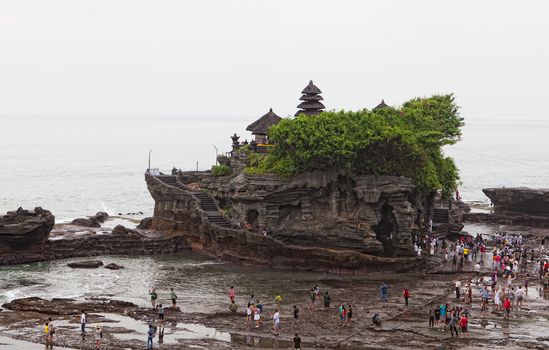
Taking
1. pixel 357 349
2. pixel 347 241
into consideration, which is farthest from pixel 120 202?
pixel 357 349

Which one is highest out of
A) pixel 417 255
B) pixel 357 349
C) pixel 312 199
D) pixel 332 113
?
pixel 332 113

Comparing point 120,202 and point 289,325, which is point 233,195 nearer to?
point 289,325

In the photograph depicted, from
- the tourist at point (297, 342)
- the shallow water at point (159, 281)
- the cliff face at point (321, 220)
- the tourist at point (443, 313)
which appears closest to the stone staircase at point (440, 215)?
the cliff face at point (321, 220)

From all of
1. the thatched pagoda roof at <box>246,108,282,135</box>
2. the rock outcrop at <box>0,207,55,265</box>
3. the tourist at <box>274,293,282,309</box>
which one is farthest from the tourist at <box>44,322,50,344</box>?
the thatched pagoda roof at <box>246,108,282,135</box>

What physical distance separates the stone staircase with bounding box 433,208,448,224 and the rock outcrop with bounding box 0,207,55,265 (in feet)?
108

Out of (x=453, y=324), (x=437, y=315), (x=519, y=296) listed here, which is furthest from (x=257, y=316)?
(x=519, y=296)

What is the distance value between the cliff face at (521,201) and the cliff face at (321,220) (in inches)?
1065

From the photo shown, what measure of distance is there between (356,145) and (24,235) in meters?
26.1

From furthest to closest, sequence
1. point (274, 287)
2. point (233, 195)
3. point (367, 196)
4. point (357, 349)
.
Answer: point (233, 195), point (367, 196), point (274, 287), point (357, 349)

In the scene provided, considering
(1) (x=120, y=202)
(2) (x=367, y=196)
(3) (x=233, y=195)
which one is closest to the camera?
(2) (x=367, y=196)

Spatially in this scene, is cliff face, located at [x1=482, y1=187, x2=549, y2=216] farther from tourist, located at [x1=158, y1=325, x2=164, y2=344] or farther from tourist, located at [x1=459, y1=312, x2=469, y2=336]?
tourist, located at [x1=158, y1=325, x2=164, y2=344]

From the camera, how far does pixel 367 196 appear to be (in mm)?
59594

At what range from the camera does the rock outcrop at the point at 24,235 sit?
62.2 meters

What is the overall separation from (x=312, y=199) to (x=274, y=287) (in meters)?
8.98
